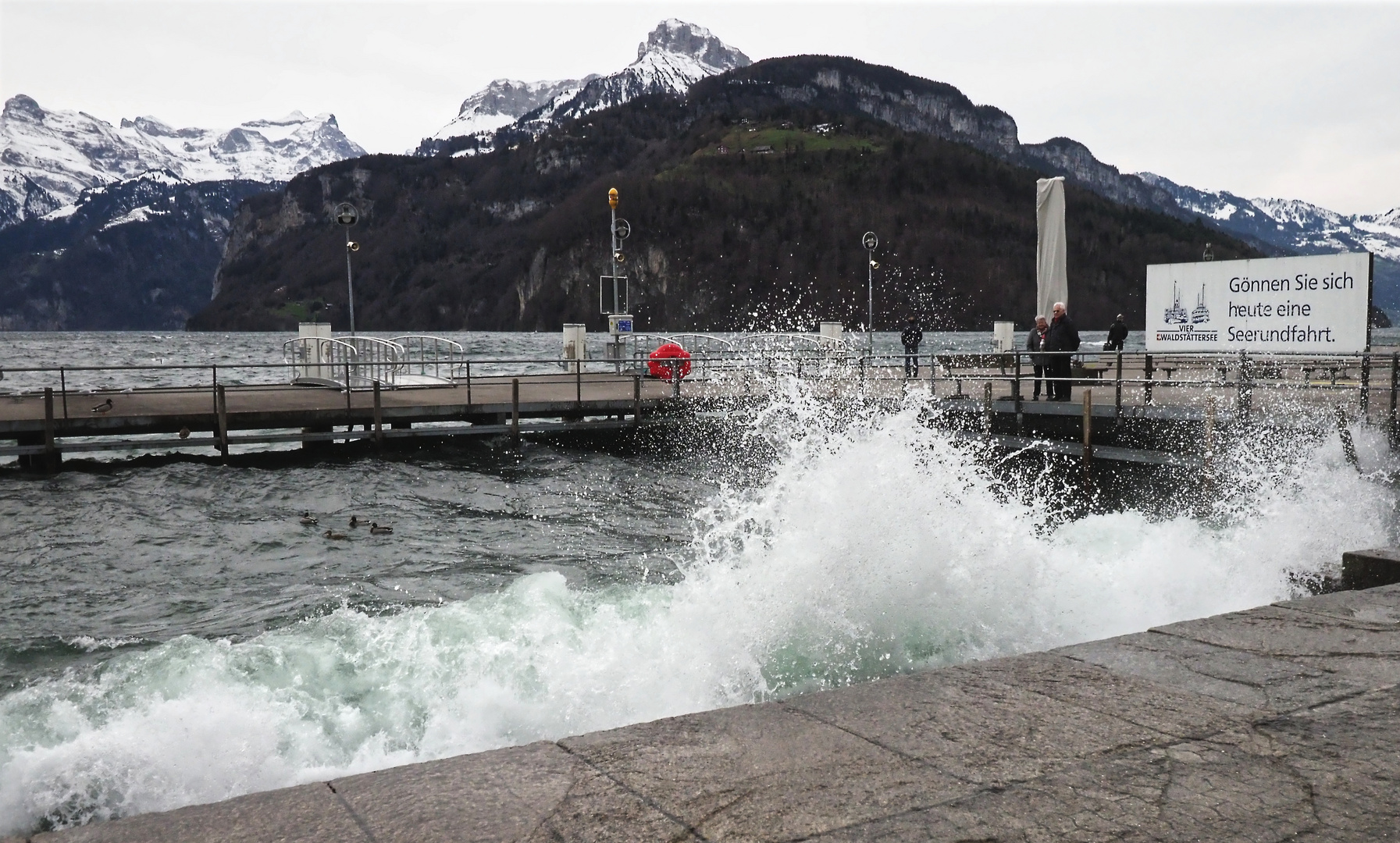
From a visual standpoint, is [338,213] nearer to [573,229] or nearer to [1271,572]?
[1271,572]

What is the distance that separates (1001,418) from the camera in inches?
781

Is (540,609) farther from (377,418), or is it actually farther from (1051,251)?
(1051,251)

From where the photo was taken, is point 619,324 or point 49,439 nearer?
point 49,439

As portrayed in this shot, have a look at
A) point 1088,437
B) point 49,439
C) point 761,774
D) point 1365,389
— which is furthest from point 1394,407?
point 49,439

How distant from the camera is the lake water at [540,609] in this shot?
6.62 m

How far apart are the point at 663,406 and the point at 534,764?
71.5 ft

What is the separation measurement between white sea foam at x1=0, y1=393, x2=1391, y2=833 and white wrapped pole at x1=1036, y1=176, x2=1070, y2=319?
39.0ft

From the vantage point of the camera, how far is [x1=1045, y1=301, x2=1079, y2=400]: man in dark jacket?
2030 centimetres

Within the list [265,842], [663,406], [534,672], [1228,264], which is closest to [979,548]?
[534,672]

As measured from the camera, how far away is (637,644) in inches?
295

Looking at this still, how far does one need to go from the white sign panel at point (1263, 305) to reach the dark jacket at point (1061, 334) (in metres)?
1.48

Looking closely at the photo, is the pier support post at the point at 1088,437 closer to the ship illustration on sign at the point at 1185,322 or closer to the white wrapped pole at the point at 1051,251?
the ship illustration on sign at the point at 1185,322

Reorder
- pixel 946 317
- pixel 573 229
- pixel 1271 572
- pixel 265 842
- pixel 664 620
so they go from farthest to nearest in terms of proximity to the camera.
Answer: pixel 573 229, pixel 946 317, pixel 1271 572, pixel 664 620, pixel 265 842

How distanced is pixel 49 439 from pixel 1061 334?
2042 cm
